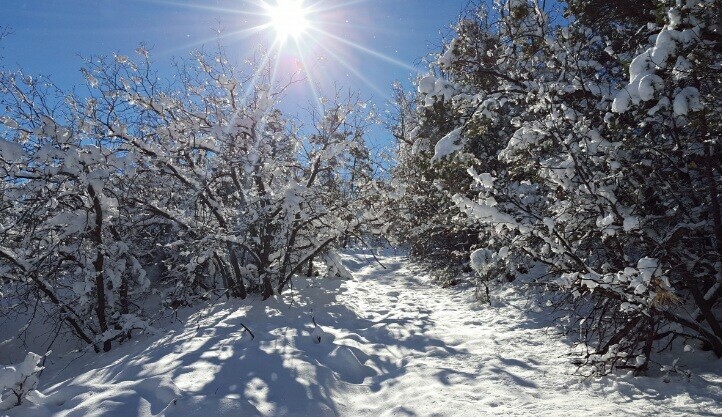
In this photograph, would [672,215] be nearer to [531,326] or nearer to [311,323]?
[531,326]

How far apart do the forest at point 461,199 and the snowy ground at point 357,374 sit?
0.08m

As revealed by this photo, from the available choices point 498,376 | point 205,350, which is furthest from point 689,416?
point 205,350

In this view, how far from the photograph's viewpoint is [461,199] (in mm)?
4555

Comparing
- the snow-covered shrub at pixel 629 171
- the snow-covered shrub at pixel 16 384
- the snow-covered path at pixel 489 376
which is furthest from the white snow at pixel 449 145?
the snow-covered shrub at pixel 16 384

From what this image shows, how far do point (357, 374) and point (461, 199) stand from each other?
8.87ft

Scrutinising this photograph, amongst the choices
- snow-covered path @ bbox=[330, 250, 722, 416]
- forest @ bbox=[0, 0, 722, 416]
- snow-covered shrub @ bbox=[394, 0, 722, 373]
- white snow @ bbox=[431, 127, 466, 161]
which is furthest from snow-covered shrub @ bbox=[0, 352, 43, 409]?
white snow @ bbox=[431, 127, 466, 161]

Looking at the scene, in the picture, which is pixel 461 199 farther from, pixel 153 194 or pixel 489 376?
pixel 153 194

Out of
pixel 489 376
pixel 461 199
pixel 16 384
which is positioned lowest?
pixel 489 376

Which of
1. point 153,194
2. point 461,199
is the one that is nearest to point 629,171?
point 461,199

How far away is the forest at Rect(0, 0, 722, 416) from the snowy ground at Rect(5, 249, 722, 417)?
82 millimetres

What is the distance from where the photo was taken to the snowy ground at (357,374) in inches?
144

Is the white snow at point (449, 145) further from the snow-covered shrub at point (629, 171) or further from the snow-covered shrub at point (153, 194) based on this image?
the snow-covered shrub at point (153, 194)

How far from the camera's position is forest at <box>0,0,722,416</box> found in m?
3.89

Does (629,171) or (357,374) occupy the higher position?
(629,171)
